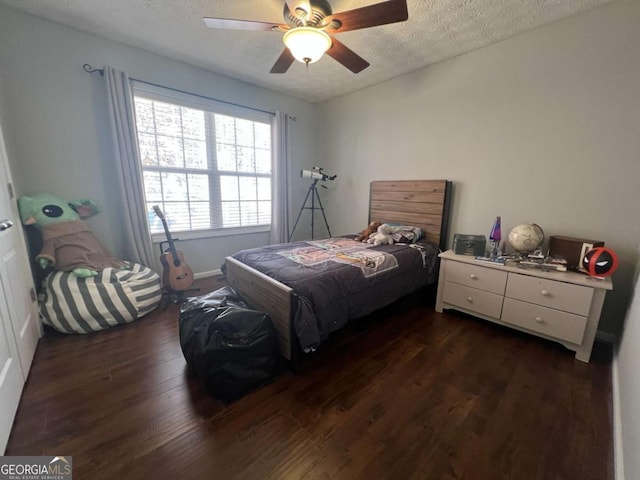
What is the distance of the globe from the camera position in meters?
2.17

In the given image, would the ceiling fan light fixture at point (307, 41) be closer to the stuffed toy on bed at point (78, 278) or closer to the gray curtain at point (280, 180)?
the gray curtain at point (280, 180)

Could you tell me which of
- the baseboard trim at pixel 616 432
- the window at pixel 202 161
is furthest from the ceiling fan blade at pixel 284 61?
the baseboard trim at pixel 616 432

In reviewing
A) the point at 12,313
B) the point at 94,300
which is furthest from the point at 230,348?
the point at 94,300

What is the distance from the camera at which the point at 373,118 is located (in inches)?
137

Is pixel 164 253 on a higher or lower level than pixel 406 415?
higher

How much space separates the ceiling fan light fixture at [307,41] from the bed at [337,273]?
1.44 metres

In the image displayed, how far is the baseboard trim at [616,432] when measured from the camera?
3.62 feet

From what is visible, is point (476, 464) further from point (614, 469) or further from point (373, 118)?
point (373, 118)

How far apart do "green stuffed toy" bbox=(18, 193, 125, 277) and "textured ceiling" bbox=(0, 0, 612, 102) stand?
152 cm

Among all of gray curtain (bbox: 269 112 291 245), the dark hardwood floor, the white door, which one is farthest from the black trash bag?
gray curtain (bbox: 269 112 291 245)

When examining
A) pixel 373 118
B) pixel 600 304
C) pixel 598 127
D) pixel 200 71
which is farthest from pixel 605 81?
pixel 200 71

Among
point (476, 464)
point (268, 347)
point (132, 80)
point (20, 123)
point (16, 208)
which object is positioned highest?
point (132, 80)

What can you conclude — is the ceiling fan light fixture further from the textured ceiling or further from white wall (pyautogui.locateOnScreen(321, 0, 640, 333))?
white wall (pyautogui.locateOnScreen(321, 0, 640, 333))

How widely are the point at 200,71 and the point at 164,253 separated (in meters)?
2.10
